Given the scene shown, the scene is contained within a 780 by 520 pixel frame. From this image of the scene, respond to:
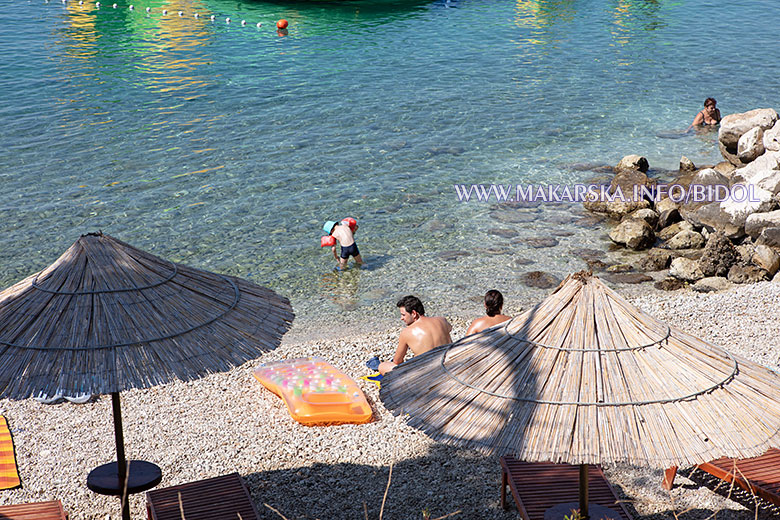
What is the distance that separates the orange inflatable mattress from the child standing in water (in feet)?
14.5

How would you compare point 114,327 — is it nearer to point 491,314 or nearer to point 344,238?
point 491,314

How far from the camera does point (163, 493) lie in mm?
5695

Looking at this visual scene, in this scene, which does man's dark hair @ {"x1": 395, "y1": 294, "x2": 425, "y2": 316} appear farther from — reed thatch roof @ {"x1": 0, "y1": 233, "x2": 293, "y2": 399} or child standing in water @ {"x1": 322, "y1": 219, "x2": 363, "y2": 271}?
child standing in water @ {"x1": 322, "y1": 219, "x2": 363, "y2": 271}

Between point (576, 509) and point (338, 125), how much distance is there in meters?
15.9

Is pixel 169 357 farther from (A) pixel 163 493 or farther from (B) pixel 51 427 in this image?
(B) pixel 51 427

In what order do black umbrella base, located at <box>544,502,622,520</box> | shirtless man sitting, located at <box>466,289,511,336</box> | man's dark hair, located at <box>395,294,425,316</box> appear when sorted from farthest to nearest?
man's dark hair, located at <box>395,294,425,316</box> → shirtless man sitting, located at <box>466,289,511,336</box> → black umbrella base, located at <box>544,502,622,520</box>

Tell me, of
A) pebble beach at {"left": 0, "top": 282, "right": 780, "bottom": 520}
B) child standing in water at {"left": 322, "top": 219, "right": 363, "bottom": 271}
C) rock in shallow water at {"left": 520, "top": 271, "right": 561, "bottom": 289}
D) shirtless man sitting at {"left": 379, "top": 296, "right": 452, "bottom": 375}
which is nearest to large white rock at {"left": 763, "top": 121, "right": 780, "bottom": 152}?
rock in shallow water at {"left": 520, "top": 271, "right": 561, "bottom": 289}

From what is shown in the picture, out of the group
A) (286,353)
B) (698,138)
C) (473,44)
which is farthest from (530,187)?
(473,44)

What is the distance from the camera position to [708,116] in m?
19.6

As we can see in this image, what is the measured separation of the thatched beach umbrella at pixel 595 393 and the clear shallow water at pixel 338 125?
23.2 feet

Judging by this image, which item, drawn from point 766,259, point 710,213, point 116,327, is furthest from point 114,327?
point 710,213

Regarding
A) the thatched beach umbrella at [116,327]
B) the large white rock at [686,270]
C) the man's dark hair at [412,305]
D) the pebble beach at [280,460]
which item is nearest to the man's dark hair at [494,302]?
the man's dark hair at [412,305]

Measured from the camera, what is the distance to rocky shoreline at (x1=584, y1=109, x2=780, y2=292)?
1179 cm

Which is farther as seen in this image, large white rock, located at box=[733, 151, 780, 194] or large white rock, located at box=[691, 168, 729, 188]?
large white rock, located at box=[691, 168, 729, 188]
